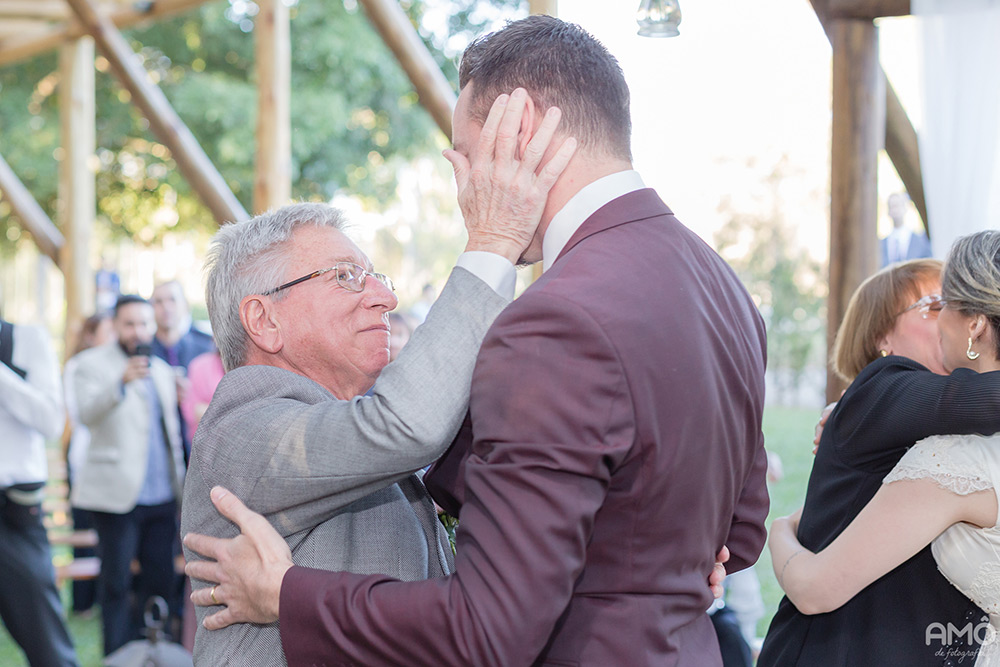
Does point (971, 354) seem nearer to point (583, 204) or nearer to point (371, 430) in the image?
point (583, 204)

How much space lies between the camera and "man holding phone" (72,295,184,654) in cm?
455

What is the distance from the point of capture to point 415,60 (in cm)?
447

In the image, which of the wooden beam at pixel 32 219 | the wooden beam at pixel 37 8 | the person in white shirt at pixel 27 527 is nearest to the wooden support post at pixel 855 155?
the person in white shirt at pixel 27 527

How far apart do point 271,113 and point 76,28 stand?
3240mm

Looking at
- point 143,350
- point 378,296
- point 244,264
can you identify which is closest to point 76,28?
point 143,350

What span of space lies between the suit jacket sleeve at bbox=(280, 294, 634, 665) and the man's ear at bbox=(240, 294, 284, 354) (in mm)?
574

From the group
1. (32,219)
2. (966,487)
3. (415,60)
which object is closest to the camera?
(966,487)

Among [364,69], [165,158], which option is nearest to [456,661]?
[364,69]

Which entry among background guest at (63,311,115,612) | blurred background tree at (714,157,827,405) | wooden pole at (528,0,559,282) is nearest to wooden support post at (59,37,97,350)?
background guest at (63,311,115,612)

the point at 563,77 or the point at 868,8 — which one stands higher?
the point at 868,8

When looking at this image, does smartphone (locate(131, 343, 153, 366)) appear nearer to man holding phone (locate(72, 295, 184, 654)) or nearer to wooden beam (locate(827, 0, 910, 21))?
man holding phone (locate(72, 295, 184, 654))

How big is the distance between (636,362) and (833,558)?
3.22 ft

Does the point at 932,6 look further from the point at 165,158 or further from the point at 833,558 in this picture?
the point at 165,158

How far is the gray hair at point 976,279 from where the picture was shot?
5.95 ft
